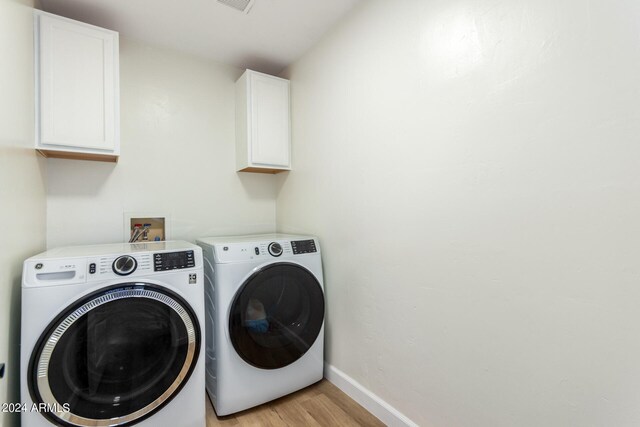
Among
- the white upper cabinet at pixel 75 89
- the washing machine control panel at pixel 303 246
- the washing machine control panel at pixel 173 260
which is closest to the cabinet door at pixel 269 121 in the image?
the washing machine control panel at pixel 303 246

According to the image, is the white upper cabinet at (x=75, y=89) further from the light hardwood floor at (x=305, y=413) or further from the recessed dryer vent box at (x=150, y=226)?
the light hardwood floor at (x=305, y=413)

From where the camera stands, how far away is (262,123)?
2.27m

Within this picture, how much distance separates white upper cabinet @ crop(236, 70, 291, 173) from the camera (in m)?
2.23

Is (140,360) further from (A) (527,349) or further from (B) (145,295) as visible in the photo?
(A) (527,349)

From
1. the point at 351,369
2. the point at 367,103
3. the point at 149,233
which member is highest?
the point at 367,103

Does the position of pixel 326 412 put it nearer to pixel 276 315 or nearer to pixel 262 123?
pixel 276 315

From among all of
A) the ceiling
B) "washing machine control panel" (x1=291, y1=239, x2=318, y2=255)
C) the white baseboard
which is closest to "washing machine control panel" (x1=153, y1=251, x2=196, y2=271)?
"washing machine control panel" (x1=291, y1=239, x2=318, y2=255)

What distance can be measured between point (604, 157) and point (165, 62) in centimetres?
258

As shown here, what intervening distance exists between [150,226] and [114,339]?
0.99 metres

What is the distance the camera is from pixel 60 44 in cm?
159

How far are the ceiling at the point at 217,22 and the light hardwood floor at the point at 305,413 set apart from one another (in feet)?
7.81

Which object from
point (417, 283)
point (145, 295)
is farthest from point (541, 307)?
point (145, 295)

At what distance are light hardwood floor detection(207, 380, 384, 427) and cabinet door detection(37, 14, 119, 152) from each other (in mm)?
1733

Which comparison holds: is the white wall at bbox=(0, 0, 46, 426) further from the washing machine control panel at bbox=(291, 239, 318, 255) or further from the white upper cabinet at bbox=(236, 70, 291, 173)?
the washing machine control panel at bbox=(291, 239, 318, 255)
